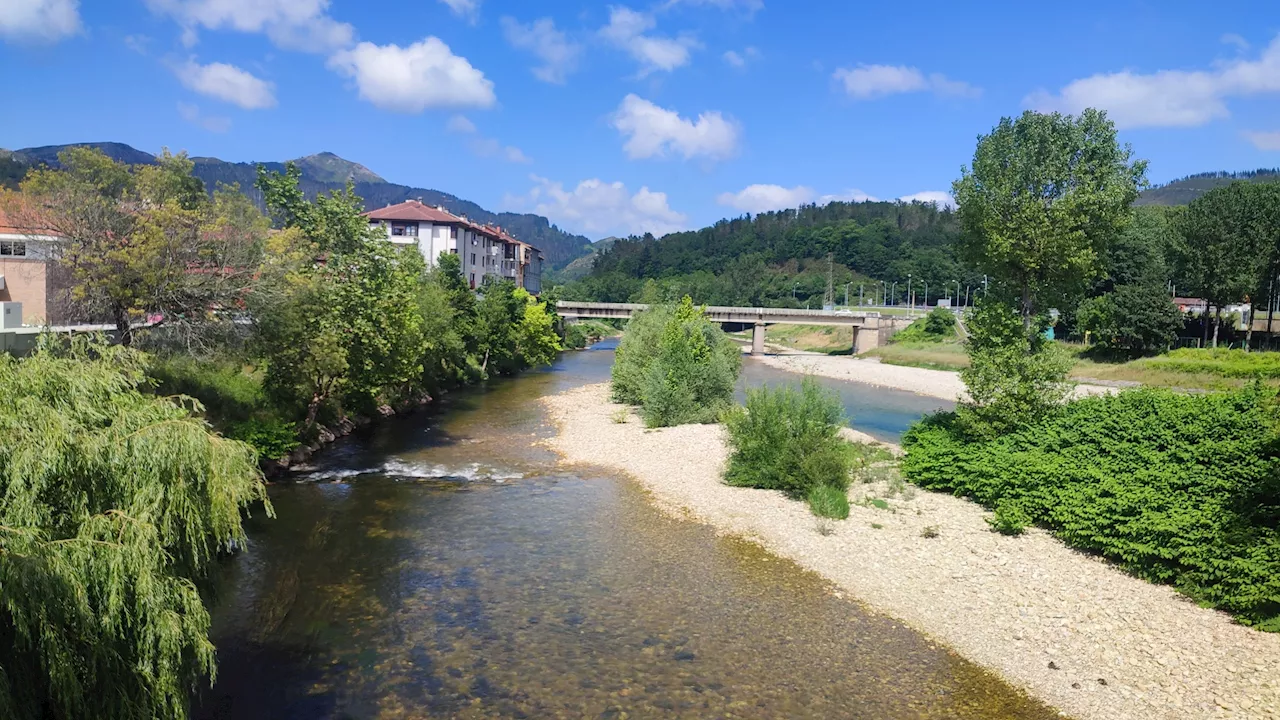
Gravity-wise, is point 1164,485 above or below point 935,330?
below

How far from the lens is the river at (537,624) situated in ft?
44.3

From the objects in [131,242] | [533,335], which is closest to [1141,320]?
[533,335]

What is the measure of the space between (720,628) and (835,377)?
209 ft

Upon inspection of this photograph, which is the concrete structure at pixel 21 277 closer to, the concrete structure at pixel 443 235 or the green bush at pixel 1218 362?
the concrete structure at pixel 443 235

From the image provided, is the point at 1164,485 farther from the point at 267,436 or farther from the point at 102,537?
the point at 267,436

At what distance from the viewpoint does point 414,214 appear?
9381 cm

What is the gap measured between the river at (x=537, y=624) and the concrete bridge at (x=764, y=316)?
7048 cm

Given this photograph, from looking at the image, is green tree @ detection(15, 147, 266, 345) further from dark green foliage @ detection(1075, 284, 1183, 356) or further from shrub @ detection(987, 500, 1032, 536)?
dark green foliage @ detection(1075, 284, 1183, 356)

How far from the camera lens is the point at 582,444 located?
3650 centimetres

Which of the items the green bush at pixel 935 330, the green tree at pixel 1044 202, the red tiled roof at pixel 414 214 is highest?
the red tiled roof at pixel 414 214

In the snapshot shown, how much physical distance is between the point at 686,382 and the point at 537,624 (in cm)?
2468

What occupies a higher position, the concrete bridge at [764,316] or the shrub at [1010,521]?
the concrete bridge at [764,316]

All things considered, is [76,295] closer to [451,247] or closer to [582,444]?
[582,444]

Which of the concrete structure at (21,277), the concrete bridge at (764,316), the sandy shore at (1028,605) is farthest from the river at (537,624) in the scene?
the concrete bridge at (764,316)
